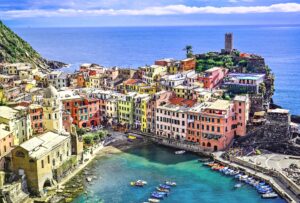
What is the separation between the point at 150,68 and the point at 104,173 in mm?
50080

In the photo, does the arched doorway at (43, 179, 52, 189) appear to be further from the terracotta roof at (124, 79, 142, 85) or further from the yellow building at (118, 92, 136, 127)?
the terracotta roof at (124, 79, 142, 85)

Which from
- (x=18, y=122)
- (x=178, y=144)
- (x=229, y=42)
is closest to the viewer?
(x=18, y=122)

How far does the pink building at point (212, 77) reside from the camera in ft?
359

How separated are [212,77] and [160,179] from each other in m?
43.0

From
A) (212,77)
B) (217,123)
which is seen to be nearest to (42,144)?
(217,123)

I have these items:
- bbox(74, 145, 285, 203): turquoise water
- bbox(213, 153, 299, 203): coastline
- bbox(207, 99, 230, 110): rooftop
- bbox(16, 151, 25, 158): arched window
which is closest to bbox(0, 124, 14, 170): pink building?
bbox(16, 151, 25, 158): arched window

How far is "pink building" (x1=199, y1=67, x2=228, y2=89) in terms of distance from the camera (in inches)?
4304

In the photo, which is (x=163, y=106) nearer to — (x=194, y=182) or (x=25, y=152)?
(x=194, y=182)

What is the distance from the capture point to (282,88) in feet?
509

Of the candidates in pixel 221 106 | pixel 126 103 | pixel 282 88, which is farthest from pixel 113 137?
pixel 282 88

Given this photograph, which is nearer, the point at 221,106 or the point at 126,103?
the point at 221,106

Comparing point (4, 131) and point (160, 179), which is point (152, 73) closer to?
point (160, 179)

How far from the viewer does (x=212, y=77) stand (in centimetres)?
11019

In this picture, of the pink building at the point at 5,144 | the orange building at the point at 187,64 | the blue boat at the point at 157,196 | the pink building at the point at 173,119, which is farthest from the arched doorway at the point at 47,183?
the orange building at the point at 187,64
